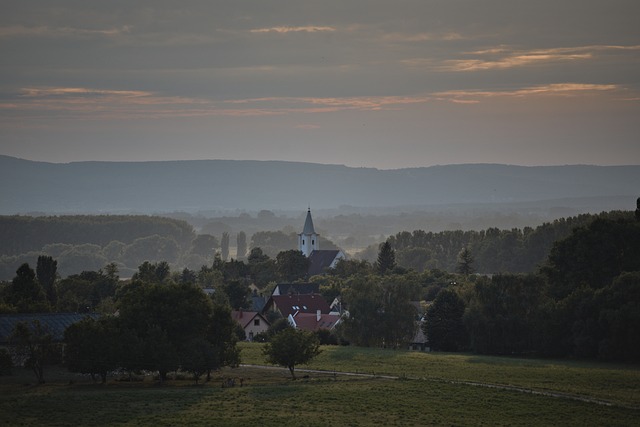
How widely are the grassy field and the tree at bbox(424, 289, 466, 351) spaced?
739 inches

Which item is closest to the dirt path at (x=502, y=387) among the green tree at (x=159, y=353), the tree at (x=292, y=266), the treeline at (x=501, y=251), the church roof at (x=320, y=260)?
the green tree at (x=159, y=353)

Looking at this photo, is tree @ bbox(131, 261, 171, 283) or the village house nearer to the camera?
the village house

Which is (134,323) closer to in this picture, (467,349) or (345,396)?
(345,396)

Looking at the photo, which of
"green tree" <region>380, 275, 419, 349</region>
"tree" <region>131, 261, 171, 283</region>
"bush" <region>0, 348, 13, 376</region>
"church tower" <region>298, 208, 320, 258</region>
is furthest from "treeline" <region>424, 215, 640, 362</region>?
"church tower" <region>298, 208, 320, 258</region>

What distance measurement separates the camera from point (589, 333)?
244 feet

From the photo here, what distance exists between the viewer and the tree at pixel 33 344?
5768 centimetres

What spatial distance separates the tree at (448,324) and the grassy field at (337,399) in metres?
18.8

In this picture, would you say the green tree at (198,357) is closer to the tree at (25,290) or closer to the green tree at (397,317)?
the tree at (25,290)

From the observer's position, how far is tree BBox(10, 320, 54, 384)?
5768cm

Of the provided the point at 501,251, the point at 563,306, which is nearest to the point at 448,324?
the point at 563,306

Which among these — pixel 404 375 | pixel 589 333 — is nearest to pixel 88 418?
pixel 404 375

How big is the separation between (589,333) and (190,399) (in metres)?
34.1

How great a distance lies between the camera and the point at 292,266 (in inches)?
5482

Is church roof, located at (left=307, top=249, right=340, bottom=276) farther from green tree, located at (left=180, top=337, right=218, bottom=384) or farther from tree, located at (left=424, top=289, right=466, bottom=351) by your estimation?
green tree, located at (left=180, top=337, right=218, bottom=384)
